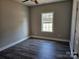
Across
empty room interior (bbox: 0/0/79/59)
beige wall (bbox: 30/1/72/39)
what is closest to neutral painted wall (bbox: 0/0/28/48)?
empty room interior (bbox: 0/0/79/59)

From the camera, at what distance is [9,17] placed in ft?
13.1

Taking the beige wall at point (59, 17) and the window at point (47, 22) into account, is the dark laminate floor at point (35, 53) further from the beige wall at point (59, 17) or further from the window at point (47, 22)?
Answer: the window at point (47, 22)

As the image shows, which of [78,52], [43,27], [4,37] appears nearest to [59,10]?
[43,27]

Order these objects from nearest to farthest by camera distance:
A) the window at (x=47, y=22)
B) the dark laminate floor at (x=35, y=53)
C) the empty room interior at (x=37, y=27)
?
the dark laminate floor at (x=35, y=53), the empty room interior at (x=37, y=27), the window at (x=47, y=22)

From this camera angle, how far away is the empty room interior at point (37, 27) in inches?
139

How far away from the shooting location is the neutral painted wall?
3607 millimetres

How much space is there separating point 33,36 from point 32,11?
6.77 feet

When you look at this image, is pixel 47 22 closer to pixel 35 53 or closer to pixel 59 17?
pixel 59 17

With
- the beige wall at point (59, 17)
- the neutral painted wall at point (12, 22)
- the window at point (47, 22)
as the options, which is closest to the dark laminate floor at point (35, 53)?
the neutral painted wall at point (12, 22)

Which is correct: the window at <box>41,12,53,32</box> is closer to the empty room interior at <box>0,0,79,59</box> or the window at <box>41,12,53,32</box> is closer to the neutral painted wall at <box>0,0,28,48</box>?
the empty room interior at <box>0,0,79,59</box>

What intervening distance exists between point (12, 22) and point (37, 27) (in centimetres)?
221

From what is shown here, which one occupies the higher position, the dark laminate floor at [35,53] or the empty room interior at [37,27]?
the empty room interior at [37,27]

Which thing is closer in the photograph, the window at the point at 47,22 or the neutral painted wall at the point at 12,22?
the neutral painted wall at the point at 12,22

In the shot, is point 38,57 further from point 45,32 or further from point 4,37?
point 45,32
